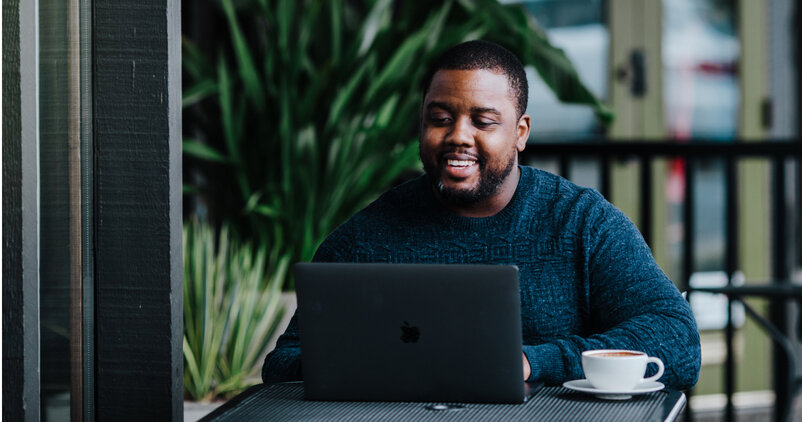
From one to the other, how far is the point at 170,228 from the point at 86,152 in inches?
5.9

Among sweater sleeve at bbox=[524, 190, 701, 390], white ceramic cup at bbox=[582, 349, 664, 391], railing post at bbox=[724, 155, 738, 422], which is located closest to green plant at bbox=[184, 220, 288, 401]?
sweater sleeve at bbox=[524, 190, 701, 390]

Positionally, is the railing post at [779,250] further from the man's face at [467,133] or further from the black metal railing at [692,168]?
the man's face at [467,133]

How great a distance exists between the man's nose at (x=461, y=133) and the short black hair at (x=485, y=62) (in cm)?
9

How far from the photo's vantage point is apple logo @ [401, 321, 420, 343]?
1.33 metres

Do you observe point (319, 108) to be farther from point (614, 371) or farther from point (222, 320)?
point (614, 371)

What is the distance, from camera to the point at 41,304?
53.6 inches

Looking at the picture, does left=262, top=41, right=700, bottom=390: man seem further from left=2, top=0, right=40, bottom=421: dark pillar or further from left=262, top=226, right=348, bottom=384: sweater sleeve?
left=2, top=0, right=40, bottom=421: dark pillar

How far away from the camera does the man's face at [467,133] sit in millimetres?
1800

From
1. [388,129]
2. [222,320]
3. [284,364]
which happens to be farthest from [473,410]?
[388,129]

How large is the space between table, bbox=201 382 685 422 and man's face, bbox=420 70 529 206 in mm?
482

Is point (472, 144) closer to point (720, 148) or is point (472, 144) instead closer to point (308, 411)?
point (308, 411)

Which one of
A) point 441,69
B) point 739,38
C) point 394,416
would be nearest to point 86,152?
point 394,416

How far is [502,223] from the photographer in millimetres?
1835

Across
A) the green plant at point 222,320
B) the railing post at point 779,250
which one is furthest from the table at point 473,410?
the railing post at point 779,250
